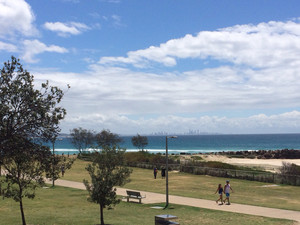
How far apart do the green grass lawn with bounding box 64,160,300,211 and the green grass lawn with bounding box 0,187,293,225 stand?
5.89 meters

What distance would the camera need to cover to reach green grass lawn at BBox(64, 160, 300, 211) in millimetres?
28472

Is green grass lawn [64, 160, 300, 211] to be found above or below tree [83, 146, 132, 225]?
below

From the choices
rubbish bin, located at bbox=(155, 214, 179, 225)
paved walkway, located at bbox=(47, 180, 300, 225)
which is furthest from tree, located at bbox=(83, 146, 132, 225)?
paved walkway, located at bbox=(47, 180, 300, 225)

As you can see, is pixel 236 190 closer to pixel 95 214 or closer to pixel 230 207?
pixel 230 207

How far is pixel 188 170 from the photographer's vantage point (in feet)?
168

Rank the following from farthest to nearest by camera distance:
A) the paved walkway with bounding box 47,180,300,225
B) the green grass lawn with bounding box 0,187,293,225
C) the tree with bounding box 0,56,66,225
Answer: the paved walkway with bounding box 47,180,300,225 → the green grass lawn with bounding box 0,187,293,225 → the tree with bounding box 0,56,66,225

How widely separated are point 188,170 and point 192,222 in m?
31.2

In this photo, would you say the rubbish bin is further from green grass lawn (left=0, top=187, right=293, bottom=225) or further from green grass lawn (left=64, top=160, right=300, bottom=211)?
green grass lawn (left=64, top=160, right=300, bottom=211)

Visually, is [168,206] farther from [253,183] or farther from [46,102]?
[253,183]

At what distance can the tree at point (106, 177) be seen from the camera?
19.1 metres

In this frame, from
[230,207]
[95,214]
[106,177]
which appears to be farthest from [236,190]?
[106,177]

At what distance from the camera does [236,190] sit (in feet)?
115

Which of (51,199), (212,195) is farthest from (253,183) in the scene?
(51,199)

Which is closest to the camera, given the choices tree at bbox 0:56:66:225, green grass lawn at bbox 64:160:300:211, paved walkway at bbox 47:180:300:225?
tree at bbox 0:56:66:225
